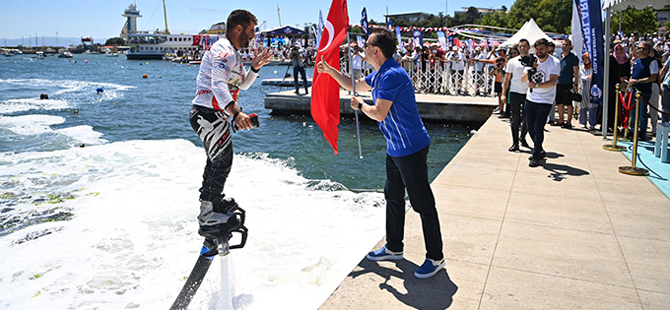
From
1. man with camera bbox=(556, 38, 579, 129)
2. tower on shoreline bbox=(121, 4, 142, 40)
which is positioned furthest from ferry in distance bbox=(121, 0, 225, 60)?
man with camera bbox=(556, 38, 579, 129)

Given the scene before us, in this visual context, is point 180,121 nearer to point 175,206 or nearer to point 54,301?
point 175,206

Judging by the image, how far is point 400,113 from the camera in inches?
143

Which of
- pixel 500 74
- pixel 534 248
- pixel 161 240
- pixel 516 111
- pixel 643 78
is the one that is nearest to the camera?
pixel 534 248

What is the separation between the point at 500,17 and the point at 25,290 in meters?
136

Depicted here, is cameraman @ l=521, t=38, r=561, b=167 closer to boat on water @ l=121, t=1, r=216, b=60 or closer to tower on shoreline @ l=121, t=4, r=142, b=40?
boat on water @ l=121, t=1, r=216, b=60

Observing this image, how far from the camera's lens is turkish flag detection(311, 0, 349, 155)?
4.28 meters

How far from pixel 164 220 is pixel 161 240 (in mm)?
688

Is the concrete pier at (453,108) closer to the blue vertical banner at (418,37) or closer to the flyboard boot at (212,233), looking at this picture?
the blue vertical banner at (418,37)

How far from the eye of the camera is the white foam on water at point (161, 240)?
13.9 feet

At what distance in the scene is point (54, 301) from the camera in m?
4.12

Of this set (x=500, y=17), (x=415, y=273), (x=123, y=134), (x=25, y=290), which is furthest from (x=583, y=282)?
(x=500, y=17)

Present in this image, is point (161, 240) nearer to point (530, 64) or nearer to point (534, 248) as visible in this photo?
point (534, 248)

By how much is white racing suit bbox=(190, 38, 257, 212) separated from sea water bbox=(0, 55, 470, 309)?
764mm

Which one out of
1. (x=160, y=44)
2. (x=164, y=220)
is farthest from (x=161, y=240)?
(x=160, y=44)
